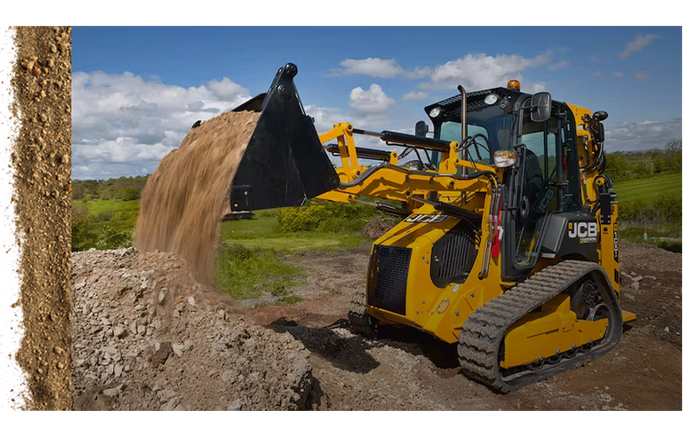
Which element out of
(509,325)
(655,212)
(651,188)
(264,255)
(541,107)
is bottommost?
(264,255)

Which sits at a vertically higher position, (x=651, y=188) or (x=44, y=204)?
(x=651, y=188)

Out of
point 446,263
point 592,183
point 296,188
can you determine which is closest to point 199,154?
point 296,188

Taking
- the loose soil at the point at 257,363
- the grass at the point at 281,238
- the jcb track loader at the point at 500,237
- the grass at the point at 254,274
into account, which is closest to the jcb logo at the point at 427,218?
the jcb track loader at the point at 500,237

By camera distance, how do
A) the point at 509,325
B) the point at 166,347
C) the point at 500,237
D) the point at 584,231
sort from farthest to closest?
1. the point at 584,231
2. the point at 500,237
3. the point at 509,325
4. the point at 166,347

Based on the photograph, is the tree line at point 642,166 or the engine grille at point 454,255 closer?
the engine grille at point 454,255

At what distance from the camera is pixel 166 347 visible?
3.92 m

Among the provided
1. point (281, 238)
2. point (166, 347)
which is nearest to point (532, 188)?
point (166, 347)

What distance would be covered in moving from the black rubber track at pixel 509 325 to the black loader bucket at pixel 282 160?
239 centimetres

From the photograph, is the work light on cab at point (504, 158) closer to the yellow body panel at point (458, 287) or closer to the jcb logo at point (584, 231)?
the yellow body panel at point (458, 287)

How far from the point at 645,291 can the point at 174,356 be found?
9473mm

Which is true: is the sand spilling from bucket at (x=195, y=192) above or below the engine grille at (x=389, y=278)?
above

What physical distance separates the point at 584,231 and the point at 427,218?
6.94ft

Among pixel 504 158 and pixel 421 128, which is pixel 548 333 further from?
pixel 421 128

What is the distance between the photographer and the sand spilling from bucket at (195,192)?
3994 mm
